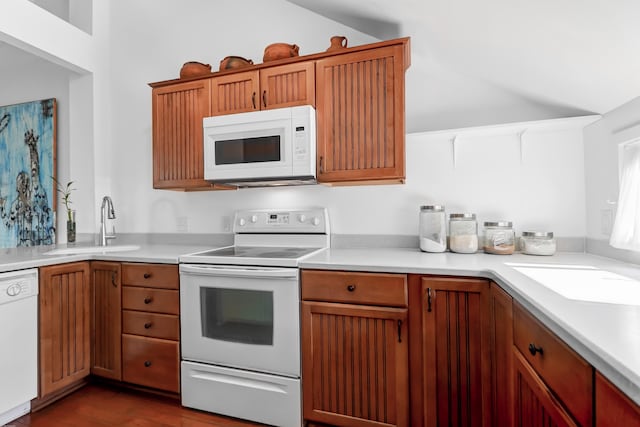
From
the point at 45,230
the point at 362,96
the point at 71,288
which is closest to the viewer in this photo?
the point at 362,96

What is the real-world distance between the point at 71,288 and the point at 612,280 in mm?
2688

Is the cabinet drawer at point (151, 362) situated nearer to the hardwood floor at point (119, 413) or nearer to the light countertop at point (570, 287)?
the hardwood floor at point (119, 413)

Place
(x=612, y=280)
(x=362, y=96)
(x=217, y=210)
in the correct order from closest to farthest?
(x=612, y=280)
(x=362, y=96)
(x=217, y=210)

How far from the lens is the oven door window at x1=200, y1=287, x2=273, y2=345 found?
5.65 feet

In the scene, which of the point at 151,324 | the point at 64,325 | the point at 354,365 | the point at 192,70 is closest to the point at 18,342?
the point at 64,325

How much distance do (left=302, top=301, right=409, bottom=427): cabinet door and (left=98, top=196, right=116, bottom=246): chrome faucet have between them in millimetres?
1812

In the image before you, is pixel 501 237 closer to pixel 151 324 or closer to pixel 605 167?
pixel 605 167

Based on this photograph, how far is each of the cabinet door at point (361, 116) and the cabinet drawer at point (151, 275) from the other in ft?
3.43

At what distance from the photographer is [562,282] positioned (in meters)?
1.14

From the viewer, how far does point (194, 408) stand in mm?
1857

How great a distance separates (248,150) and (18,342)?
1.59 metres

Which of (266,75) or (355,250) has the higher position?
(266,75)

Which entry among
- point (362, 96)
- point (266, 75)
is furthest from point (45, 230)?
point (362, 96)

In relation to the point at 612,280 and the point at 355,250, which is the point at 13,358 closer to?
the point at 355,250
